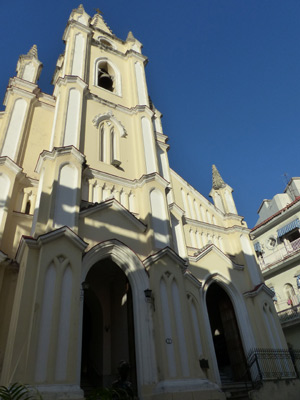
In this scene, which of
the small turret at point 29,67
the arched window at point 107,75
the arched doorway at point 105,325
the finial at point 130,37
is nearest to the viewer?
the arched doorway at point 105,325

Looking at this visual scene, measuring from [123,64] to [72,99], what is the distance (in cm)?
654

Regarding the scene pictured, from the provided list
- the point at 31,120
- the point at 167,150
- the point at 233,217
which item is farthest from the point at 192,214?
the point at 31,120

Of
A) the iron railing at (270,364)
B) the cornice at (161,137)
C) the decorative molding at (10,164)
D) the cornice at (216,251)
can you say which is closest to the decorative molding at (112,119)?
the cornice at (161,137)

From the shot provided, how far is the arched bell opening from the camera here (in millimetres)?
16781

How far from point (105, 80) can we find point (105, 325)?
1282 cm

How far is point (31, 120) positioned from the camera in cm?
1286

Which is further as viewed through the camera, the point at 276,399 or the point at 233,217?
the point at 233,217

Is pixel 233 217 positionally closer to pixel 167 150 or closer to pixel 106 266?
pixel 167 150

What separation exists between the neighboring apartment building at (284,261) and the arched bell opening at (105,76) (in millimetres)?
15320

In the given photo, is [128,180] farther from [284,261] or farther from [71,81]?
[284,261]

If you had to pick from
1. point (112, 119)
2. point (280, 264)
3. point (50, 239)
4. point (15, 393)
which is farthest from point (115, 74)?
point (280, 264)

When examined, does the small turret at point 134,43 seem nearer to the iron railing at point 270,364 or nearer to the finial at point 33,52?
the finial at point 33,52

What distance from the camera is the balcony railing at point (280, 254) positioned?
21.4 meters

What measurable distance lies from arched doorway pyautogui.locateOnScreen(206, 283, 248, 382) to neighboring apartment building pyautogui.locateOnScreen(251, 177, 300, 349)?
20.9ft
